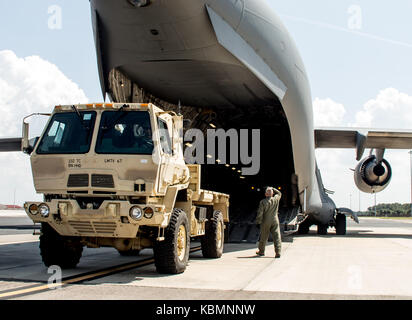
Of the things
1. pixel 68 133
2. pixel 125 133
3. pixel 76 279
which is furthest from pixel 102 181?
pixel 76 279

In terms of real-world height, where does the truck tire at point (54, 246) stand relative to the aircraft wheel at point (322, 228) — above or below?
above

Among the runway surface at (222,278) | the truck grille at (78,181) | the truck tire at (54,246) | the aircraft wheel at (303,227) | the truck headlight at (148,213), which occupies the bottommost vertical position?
the aircraft wheel at (303,227)

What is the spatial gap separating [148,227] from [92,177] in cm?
108

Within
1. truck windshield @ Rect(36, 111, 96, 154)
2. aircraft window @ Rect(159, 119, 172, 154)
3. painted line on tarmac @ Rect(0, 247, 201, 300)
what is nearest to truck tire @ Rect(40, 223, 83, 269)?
painted line on tarmac @ Rect(0, 247, 201, 300)

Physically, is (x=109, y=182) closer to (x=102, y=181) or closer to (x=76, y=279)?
(x=102, y=181)

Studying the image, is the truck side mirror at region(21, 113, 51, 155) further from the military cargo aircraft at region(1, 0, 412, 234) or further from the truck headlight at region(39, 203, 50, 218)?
the military cargo aircraft at region(1, 0, 412, 234)

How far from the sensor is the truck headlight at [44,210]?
677cm

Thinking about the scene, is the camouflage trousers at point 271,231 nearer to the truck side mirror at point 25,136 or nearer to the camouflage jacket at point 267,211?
the camouflage jacket at point 267,211

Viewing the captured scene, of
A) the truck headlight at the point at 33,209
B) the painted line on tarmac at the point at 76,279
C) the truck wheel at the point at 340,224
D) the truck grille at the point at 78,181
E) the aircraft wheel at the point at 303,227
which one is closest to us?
the painted line on tarmac at the point at 76,279

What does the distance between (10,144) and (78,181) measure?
16.9 meters

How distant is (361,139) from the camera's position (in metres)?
17.8

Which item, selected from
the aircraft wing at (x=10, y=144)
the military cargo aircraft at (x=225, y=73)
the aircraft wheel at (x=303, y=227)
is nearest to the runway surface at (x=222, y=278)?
the military cargo aircraft at (x=225, y=73)

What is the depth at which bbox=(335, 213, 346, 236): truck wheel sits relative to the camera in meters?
21.4

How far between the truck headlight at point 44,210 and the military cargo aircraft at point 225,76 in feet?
9.46
